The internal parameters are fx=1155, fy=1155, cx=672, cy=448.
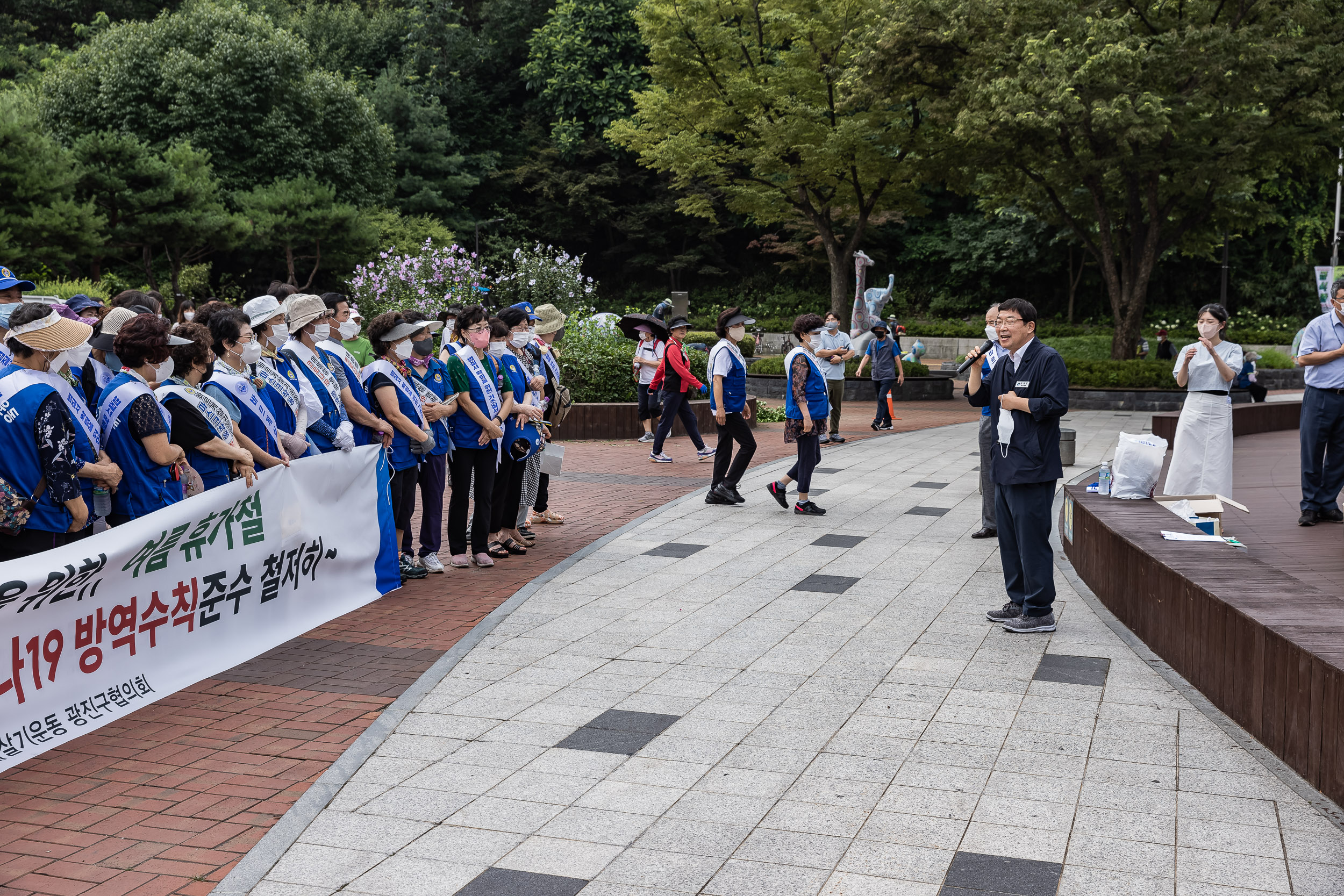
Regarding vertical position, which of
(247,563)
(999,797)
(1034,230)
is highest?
(1034,230)

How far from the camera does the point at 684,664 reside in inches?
241

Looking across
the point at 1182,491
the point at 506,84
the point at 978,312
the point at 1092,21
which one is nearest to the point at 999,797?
the point at 1182,491

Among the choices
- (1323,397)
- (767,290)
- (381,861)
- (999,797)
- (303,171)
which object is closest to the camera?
(381,861)

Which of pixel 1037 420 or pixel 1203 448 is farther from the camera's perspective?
pixel 1203 448

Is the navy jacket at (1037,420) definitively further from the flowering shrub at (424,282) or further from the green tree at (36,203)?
the green tree at (36,203)

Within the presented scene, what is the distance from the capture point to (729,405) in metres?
10.9

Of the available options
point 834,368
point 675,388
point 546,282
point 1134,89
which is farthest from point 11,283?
point 546,282

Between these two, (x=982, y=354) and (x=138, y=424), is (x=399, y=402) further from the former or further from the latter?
(x=982, y=354)

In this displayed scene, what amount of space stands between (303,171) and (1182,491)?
35.3m

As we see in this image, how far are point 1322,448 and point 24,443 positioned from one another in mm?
9160

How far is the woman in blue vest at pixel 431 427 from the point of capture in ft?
26.6

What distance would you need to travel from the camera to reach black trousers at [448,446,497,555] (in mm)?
8453

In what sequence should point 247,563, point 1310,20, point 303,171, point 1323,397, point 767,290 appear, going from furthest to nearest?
point 767,290 → point 303,171 → point 1310,20 → point 1323,397 → point 247,563

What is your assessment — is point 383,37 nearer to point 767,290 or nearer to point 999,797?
point 767,290
